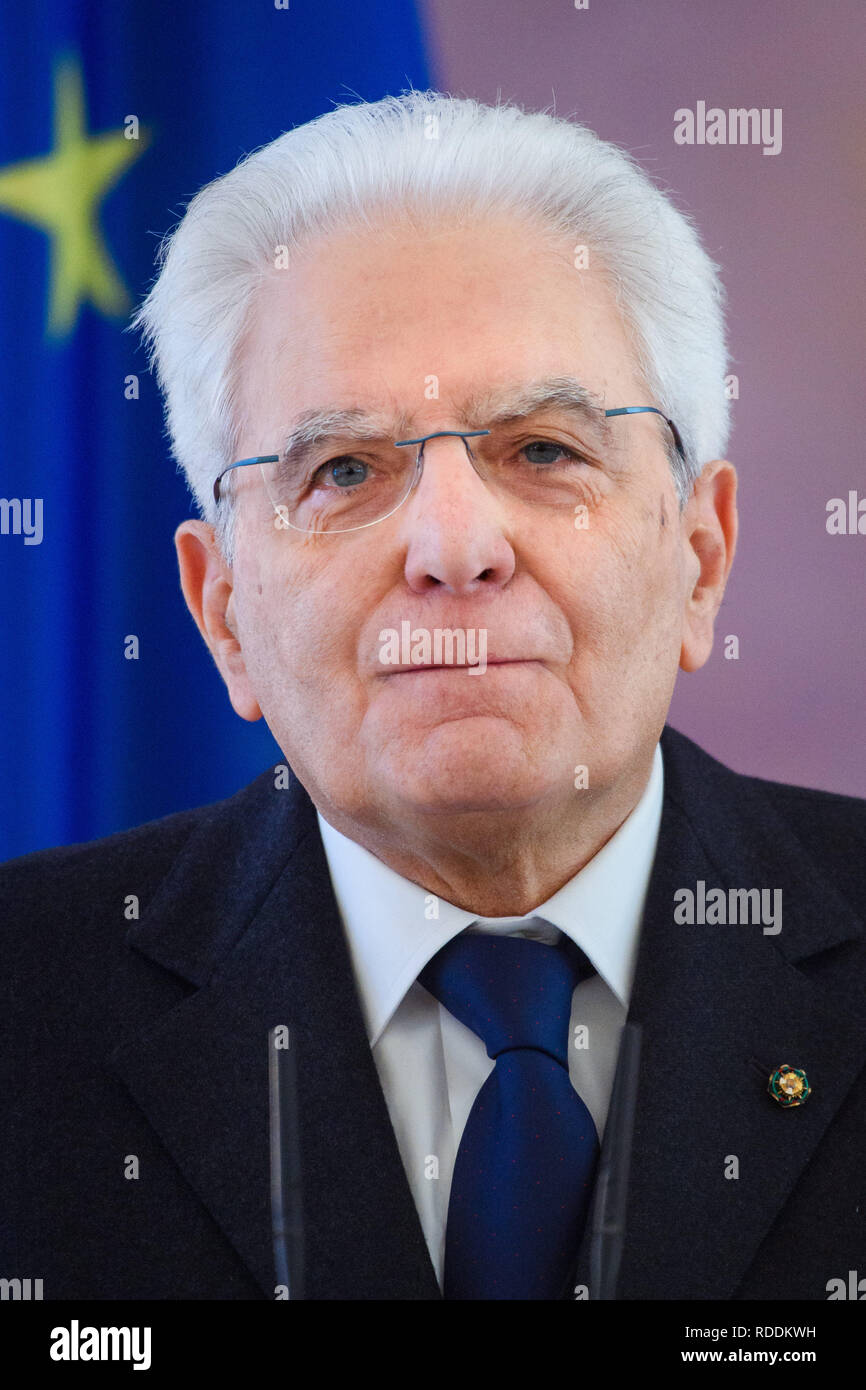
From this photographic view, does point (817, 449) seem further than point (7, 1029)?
Yes

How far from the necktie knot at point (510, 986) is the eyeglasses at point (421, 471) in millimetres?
518

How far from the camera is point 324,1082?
1.45m

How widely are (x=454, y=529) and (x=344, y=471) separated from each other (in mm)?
175

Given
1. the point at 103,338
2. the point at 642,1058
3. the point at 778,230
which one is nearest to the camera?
the point at 642,1058

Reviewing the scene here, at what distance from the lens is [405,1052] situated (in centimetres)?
149

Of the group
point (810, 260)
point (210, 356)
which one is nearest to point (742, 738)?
point (810, 260)

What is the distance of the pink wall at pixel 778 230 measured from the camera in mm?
1729

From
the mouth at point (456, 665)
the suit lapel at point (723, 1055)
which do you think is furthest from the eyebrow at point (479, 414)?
the suit lapel at point (723, 1055)

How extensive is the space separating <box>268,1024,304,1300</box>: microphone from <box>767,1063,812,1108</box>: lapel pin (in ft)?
1.81

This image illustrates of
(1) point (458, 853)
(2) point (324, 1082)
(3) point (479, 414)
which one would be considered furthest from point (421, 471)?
(2) point (324, 1082)

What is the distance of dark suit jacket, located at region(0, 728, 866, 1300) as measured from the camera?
138 centimetres

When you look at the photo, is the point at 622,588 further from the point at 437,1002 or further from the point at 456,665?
the point at 437,1002

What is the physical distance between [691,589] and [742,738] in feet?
1.04

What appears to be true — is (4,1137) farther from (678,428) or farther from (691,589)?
(678,428)
